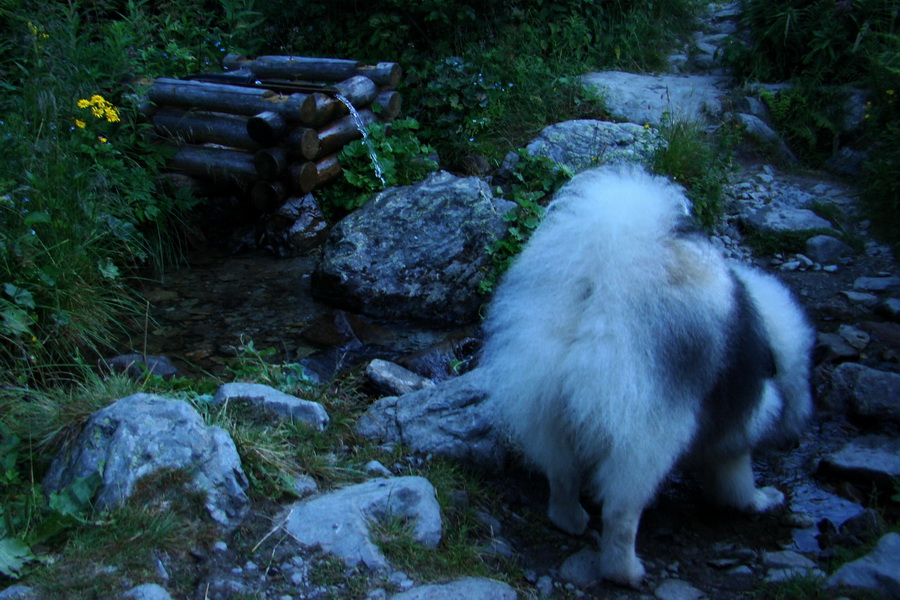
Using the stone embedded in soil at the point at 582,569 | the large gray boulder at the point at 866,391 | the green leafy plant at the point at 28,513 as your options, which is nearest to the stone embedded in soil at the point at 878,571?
the stone embedded in soil at the point at 582,569

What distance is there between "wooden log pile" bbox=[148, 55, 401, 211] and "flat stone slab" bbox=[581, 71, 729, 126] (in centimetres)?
292

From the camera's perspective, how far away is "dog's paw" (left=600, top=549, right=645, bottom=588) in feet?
9.02

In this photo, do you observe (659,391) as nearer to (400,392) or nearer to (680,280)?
(680,280)

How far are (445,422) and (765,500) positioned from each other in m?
1.59

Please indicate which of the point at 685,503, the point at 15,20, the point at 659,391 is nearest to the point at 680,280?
the point at 659,391

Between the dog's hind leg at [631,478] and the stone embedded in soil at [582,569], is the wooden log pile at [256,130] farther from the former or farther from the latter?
the dog's hind leg at [631,478]

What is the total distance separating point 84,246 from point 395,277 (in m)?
2.26

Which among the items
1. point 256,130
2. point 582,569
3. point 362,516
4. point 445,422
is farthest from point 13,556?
point 256,130

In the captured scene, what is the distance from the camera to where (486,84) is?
8.05m

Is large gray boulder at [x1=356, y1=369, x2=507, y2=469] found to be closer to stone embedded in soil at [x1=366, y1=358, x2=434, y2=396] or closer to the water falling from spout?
stone embedded in soil at [x1=366, y1=358, x2=434, y2=396]

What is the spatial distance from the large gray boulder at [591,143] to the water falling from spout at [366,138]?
146 cm

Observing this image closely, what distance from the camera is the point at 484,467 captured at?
352 cm

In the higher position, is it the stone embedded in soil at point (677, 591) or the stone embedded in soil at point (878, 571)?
the stone embedded in soil at point (878, 571)

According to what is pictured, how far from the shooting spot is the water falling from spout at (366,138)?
6.82 meters
